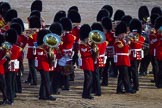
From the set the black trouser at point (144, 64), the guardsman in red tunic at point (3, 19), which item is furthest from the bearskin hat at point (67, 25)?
the black trouser at point (144, 64)

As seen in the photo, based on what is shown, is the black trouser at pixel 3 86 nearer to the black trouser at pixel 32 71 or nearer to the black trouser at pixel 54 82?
the black trouser at pixel 54 82

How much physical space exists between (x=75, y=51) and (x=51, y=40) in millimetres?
2159

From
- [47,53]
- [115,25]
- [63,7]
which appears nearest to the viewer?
[47,53]

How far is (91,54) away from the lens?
44.9 feet

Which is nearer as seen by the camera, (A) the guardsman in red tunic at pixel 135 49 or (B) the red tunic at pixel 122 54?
(B) the red tunic at pixel 122 54

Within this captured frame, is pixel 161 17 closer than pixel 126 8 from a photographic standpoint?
Yes

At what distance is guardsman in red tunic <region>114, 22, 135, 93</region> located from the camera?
14023 millimetres

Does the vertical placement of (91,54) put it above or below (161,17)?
below

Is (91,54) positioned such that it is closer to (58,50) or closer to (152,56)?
(58,50)

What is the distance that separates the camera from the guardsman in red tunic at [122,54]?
14023mm

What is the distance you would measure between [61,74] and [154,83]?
2.59 m

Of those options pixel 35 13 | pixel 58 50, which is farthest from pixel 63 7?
pixel 58 50

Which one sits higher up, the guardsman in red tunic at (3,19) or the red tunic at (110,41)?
the guardsman in red tunic at (3,19)

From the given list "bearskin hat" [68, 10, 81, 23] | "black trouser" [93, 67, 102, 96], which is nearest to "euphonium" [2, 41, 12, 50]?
"black trouser" [93, 67, 102, 96]
